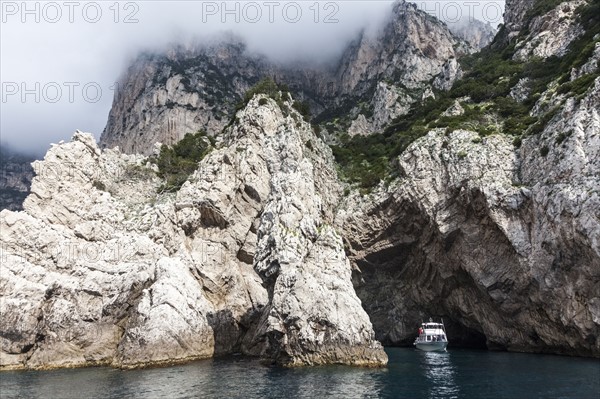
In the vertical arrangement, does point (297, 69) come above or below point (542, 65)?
above

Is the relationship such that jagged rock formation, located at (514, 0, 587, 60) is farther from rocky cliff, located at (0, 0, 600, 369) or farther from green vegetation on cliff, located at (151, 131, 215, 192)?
green vegetation on cliff, located at (151, 131, 215, 192)

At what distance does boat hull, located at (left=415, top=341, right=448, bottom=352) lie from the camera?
179ft

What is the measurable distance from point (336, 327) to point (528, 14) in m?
81.9

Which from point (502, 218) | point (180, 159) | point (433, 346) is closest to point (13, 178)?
point (180, 159)

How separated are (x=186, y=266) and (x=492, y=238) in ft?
→ 124

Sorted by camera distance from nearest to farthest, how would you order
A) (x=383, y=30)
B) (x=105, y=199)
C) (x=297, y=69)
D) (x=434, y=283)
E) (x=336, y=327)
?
(x=336, y=327) < (x=434, y=283) < (x=105, y=199) < (x=383, y=30) < (x=297, y=69)

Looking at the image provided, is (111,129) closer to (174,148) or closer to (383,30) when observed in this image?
(174,148)

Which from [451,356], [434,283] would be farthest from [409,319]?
[451,356]

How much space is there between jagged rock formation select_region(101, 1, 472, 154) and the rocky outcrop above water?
5073 cm

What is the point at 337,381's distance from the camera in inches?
1340

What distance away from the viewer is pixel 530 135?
5253 cm

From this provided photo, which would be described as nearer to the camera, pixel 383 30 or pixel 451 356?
pixel 451 356

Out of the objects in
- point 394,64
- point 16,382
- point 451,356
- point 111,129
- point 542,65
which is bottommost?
point 16,382

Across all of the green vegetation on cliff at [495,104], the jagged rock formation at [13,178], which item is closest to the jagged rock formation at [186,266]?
the green vegetation on cliff at [495,104]
